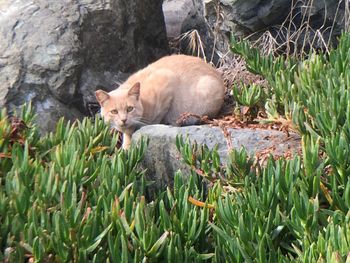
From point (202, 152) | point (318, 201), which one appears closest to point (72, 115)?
point (202, 152)

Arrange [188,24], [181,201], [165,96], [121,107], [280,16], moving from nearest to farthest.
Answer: [181,201], [121,107], [165,96], [280,16], [188,24]

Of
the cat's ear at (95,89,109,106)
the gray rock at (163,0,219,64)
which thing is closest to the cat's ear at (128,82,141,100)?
the cat's ear at (95,89,109,106)

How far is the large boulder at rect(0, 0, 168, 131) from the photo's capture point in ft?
20.8

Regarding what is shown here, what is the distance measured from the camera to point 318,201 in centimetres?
372

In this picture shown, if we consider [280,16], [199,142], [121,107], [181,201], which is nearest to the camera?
[181,201]

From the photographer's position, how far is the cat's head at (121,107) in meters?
6.06

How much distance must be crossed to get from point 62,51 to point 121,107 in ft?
2.73

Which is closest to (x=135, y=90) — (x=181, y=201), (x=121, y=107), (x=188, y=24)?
(x=121, y=107)

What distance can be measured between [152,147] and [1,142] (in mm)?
998

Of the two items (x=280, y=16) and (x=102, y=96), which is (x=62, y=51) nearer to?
(x=102, y=96)

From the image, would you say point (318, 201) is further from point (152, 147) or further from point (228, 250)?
point (152, 147)

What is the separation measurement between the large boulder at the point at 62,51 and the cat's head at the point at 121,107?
46cm

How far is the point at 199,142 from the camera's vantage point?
497cm

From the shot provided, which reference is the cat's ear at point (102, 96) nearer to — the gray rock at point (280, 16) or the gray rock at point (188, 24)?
the gray rock at point (280, 16)
